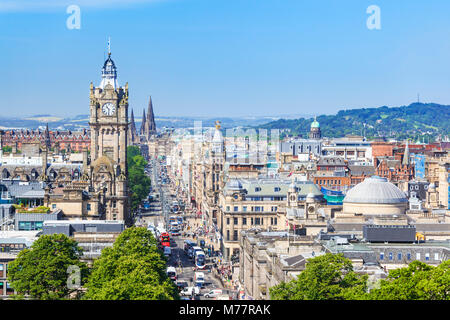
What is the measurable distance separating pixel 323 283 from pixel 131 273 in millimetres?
16802

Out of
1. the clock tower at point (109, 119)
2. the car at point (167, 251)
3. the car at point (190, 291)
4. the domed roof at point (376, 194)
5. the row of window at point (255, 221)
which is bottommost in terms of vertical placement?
the car at point (190, 291)

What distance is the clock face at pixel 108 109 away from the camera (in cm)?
16688

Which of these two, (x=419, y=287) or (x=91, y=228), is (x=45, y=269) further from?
(x=419, y=287)

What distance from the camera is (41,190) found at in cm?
14900

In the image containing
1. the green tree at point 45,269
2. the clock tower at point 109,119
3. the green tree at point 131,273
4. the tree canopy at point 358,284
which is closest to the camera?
the tree canopy at point 358,284

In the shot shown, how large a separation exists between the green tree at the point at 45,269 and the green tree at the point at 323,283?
19928 millimetres

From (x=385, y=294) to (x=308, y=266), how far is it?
48.2 ft

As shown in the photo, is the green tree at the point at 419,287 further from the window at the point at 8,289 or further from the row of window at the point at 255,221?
the row of window at the point at 255,221

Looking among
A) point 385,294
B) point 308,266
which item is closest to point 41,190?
point 308,266

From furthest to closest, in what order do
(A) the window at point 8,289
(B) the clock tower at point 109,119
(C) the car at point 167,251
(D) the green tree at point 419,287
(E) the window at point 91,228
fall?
(B) the clock tower at point 109,119
(C) the car at point 167,251
(E) the window at point 91,228
(A) the window at point 8,289
(D) the green tree at point 419,287

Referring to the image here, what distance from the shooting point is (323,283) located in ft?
269

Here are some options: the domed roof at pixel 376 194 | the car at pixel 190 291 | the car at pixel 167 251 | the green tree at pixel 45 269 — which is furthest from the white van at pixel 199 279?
the green tree at pixel 45 269

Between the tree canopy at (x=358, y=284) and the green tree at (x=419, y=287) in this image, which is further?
the tree canopy at (x=358, y=284)
